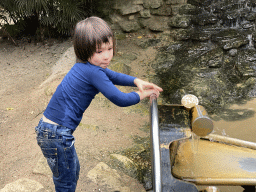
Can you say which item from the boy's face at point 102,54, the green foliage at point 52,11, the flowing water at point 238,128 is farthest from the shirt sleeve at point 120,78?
the green foliage at point 52,11

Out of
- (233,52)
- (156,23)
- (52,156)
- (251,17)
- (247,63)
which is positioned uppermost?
(251,17)

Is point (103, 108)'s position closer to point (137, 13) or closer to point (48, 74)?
point (48, 74)

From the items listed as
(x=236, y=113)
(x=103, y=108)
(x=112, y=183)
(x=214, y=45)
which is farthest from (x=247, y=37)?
(x=112, y=183)

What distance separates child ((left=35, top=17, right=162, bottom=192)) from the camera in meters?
1.41

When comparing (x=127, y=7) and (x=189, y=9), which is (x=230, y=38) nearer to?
(x=189, y=9)

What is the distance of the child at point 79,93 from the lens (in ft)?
4.62

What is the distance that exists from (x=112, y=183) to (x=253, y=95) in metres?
3.06

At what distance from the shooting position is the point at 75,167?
168 cm

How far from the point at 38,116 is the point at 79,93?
2.12 meters

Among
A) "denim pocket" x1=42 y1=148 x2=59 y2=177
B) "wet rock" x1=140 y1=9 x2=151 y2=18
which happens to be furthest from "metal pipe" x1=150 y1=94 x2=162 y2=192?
"wet rock" x1=140 y1=9 x2=151 y2=18

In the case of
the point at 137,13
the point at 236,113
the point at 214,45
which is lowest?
the point at 236,113

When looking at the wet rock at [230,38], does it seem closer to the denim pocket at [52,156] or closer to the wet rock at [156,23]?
the wet rock at [156,23]

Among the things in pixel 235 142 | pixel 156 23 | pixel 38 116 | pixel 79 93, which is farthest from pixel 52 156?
pixel 156 23

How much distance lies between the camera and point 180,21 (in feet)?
19.1
